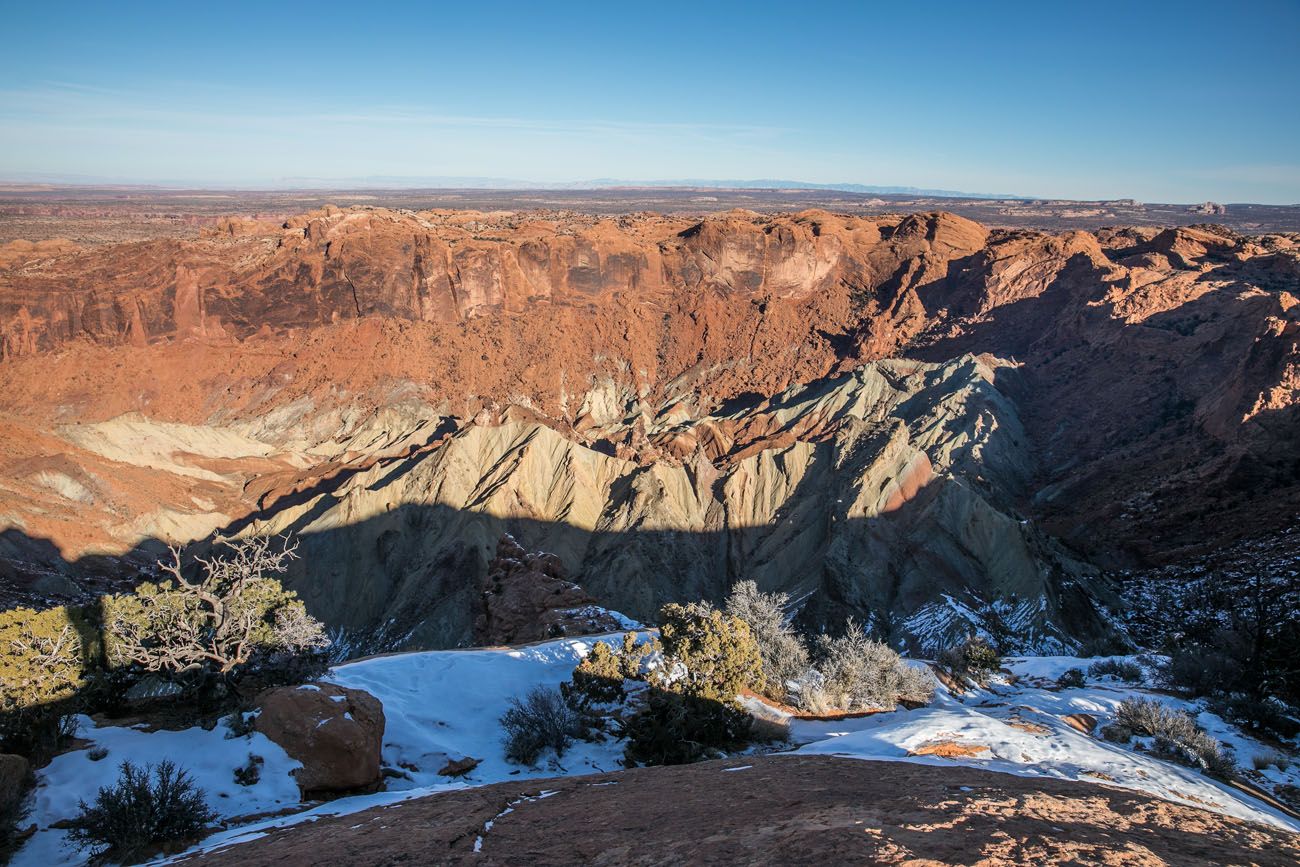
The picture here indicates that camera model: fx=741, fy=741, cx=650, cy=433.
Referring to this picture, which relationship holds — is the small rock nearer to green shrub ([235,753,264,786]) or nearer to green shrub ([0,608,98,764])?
green shrub ([235,753,264,786])

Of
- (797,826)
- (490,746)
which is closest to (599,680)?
(490,746)

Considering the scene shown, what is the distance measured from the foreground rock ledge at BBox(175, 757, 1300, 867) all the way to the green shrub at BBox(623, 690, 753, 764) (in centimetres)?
259

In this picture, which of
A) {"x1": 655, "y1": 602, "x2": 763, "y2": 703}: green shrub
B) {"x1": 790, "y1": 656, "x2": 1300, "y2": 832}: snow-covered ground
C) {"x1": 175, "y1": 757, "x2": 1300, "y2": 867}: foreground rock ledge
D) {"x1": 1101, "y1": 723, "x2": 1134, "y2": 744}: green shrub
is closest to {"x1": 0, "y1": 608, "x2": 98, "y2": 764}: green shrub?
{"x1": 175, "y1": 757, "x2": 1300, "y2": 867}: foreground rock ledge

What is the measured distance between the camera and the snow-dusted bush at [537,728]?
39.0 ft

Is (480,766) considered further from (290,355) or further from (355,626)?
(290,355)

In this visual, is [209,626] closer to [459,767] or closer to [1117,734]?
[459,767]

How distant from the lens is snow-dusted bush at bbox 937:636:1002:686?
60.8 ft

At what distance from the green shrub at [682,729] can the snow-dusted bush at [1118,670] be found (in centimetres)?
1028

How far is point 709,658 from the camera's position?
1336 cm

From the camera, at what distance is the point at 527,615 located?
22219 millimetres

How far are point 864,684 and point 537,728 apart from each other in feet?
23.5

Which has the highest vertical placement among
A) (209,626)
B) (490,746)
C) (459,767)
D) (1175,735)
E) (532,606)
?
(209,626)

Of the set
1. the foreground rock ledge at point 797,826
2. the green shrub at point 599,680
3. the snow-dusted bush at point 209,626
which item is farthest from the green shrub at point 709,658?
the snow-dusted bush at point 209,626

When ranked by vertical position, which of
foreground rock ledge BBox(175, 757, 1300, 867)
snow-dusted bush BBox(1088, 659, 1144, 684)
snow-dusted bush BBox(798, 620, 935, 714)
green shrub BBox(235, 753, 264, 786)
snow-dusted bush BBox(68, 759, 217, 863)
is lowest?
snow-dusted bush BBox(1088, 659, 1144, 684)
